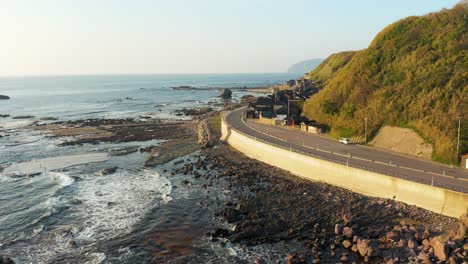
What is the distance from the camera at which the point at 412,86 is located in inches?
1725

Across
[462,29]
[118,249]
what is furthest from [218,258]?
[462,29]

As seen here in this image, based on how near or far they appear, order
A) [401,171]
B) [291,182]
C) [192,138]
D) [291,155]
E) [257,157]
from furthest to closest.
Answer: [192,138]
[257,157]
[291,155]
[291,182]
[401,171]

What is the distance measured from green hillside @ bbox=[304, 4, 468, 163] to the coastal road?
2864 millimetres

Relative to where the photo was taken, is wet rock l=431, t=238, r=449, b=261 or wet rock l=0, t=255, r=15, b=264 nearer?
wet rock l=431, t=238, r=449, b=261

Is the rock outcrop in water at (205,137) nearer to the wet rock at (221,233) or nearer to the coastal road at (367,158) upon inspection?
the coastal road at (367,158)

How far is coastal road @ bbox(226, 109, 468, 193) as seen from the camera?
29.8m

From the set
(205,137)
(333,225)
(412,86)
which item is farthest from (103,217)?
(412,86)

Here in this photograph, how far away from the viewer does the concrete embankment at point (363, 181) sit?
1045 inches

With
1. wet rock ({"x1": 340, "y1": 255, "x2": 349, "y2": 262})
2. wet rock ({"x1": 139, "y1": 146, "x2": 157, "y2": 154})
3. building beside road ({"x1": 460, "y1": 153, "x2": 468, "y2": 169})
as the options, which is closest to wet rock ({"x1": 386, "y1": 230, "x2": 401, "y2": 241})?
wet rock ({"x1": 340, "y1": 255, "x2": 349, "y2": 262})

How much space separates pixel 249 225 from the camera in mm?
27078

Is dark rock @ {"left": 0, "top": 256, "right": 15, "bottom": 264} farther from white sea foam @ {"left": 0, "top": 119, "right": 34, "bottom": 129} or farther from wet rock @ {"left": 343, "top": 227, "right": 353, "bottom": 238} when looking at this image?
white sea foam @ {"left": 0, "top": 119, "right": 34, "bottom": 129}

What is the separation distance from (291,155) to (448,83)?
2035 centimetres

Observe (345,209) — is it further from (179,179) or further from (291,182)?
(179,179)

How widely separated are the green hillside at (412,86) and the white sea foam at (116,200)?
2610cm
